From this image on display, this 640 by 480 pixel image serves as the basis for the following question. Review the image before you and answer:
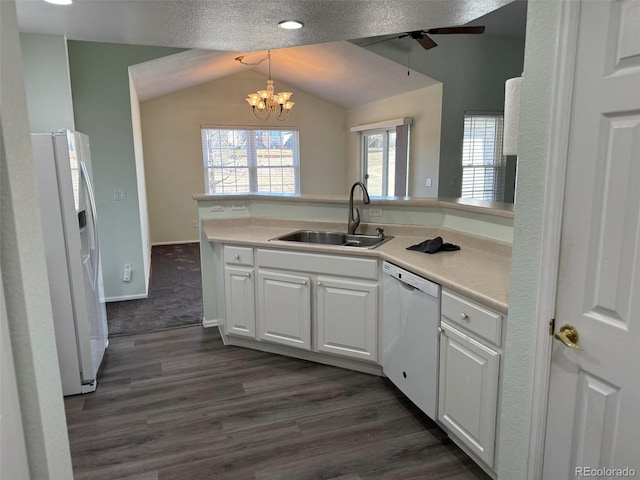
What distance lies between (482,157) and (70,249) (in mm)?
5002

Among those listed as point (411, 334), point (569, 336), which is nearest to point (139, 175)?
point (411, 334)

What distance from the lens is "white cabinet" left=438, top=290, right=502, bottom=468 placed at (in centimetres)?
178

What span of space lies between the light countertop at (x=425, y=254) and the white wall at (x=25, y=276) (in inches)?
59.2

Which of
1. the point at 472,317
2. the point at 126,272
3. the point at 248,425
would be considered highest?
the point at 472,317

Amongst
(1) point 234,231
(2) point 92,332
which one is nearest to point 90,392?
(2) point 92,332

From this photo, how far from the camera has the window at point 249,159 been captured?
24.9 ft

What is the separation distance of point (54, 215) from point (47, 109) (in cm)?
147

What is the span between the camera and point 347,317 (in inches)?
110

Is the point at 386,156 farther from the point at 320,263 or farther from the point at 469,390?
the point at 469,390

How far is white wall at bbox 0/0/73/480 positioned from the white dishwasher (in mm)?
1632

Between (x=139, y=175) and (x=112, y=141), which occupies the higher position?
(x=112, y=141)

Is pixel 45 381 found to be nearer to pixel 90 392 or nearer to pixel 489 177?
pixel 90 392

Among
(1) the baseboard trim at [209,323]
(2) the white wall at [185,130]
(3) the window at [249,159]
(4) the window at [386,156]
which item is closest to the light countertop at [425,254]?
(1) the baseboard trim at [209,323]

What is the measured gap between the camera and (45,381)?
98 cm
